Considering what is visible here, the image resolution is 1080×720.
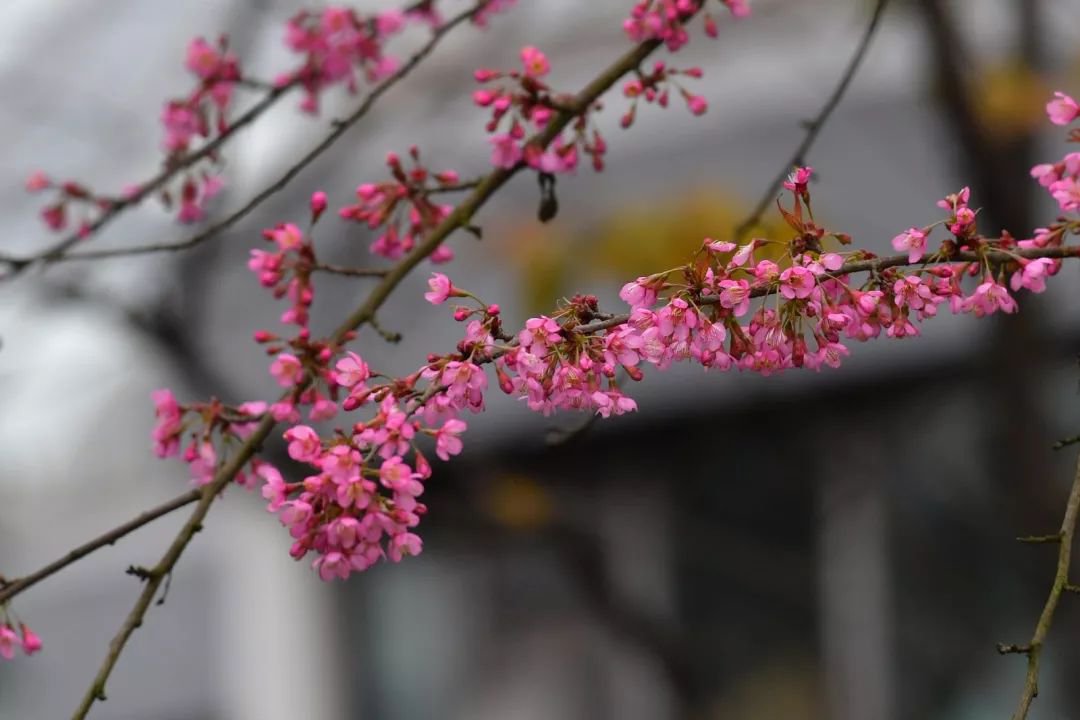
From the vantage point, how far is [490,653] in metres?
5.77

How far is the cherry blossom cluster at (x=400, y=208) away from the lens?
1.59 metres

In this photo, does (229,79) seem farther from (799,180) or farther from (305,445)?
(799,180)

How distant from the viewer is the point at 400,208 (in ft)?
5.36

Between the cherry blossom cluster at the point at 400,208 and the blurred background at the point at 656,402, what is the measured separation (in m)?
1.73

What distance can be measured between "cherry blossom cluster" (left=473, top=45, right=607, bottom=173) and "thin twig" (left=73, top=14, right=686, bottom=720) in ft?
0.05

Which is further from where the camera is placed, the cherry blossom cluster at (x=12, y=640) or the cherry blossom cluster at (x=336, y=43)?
the cherry blossom cluster at (x=336, y=43)

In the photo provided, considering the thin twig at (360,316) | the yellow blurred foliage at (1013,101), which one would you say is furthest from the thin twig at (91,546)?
the yellow blurred foliage at (1013,101)

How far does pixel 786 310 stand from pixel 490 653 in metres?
4.91

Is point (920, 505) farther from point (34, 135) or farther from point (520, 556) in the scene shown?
point (34, 135)

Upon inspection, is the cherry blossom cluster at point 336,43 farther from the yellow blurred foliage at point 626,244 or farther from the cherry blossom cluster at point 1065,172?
the yellow blurred foliage at point 626,244

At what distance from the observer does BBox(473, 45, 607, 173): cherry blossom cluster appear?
1530 mm

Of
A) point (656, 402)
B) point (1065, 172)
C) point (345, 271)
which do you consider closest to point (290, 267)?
point (345, 271)

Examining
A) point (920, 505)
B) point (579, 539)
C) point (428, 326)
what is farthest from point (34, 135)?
point (920, 505)

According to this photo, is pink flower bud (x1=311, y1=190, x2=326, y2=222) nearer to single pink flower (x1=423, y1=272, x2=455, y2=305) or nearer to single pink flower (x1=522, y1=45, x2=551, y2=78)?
single pink flower (x1=522, y1=45, x2=551, y2=78)
